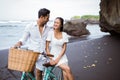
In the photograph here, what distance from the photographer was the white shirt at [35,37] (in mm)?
5891

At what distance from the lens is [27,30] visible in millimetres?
5945

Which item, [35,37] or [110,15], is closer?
[35,37]

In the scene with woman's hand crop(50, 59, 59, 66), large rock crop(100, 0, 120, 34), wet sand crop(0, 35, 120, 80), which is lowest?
wet sand crop(0, 35, 120, 80)

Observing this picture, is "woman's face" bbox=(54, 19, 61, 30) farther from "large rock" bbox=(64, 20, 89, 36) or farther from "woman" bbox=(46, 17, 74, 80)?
"large rock" bbox=(64, 20, 89, 36)

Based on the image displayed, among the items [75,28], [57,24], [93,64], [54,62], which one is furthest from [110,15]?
[75,28]

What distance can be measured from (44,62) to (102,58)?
8471mm

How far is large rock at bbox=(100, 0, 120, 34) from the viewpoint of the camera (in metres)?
18.2

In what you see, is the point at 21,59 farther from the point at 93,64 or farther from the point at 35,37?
the point at 93,64

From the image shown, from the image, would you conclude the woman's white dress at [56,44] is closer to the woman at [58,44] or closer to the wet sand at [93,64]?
the woman at [58,44]

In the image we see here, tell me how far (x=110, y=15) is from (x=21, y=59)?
1491 cm

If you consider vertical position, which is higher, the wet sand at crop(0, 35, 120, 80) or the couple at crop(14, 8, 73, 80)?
the couple at crop(14, 8, 73, 80)

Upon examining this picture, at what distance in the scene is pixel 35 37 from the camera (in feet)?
19.5

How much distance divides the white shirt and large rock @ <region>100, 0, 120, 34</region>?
1241 centimetres

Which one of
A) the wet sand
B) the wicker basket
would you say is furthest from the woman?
the wet sand
